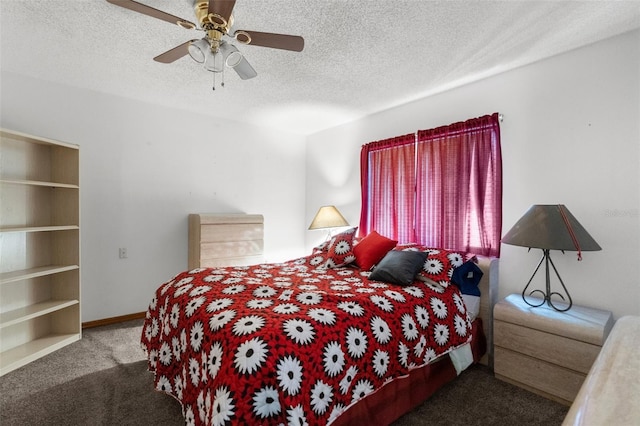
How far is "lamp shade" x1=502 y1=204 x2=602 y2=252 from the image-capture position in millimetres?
1941

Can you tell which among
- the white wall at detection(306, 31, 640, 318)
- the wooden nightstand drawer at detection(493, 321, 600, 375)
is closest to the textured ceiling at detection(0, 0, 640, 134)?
the white wall at detection(306, 31, 640, 318)

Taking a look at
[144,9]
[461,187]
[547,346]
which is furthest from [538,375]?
[144,9]

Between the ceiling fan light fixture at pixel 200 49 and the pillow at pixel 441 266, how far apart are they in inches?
81.4

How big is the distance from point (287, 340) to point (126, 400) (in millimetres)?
1395

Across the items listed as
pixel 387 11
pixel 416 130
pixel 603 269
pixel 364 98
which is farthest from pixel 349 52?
pixel 603 269

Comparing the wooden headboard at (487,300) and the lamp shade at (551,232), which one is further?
the wooden headboard at (487,300)

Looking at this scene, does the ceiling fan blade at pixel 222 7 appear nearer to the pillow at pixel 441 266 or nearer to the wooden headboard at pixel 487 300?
the pillow at pixel 441 266

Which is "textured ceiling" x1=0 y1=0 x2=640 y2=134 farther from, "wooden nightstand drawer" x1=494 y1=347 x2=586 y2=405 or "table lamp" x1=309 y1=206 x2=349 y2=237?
"wooden nightstand drawer" x1=494 y1=347 x2=586 y2=405

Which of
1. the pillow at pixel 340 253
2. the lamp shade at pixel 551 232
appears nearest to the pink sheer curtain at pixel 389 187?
the pillow at pixel 340 253

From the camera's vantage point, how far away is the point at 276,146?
4.55 meters

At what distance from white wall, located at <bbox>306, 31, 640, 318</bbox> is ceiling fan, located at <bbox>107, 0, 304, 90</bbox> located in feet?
6.26

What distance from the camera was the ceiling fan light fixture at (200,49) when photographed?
1750mm

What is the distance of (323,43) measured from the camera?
2170mm

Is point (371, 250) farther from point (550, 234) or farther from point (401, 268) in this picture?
point (550, 234)
